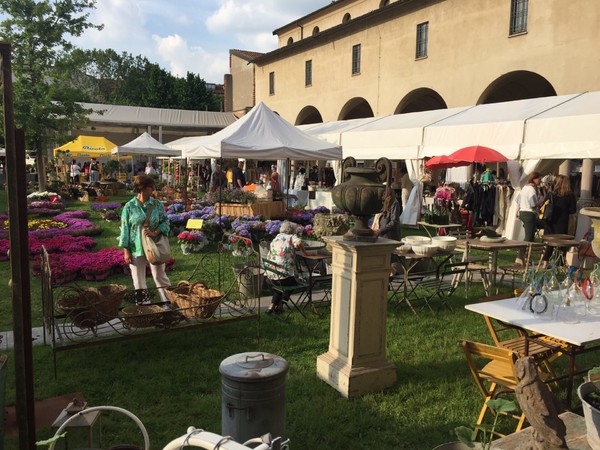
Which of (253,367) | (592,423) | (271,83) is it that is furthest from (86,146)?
(592,423)

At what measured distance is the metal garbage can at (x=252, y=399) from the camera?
11.2 ft

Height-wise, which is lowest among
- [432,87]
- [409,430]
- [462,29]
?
[409,430]

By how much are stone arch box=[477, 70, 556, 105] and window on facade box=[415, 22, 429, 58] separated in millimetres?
4127

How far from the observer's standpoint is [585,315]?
4316 mm

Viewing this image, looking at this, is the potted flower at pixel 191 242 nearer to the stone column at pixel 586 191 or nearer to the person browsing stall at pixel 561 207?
the person browsing stall at pixel 561 207

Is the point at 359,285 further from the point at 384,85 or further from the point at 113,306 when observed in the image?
the point at 384,85

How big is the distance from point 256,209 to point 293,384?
8739 mm

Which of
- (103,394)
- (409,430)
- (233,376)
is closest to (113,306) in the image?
(103,394)

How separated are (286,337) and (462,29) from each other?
20.5 metres

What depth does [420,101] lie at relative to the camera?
92.9ft

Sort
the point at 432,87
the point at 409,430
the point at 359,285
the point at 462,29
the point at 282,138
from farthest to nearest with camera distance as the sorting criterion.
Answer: the point at 432,87 → the point at 462,29 → the point at 282,138 → the point at 359,285 → the point at 409,430

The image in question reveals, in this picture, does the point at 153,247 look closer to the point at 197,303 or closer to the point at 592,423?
the point at 197,303

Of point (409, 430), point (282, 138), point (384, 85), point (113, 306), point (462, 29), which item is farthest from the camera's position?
point (384, 85)

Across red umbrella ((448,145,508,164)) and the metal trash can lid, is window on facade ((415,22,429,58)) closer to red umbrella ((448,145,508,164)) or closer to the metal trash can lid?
red umbrella ((448,145,508,164))
